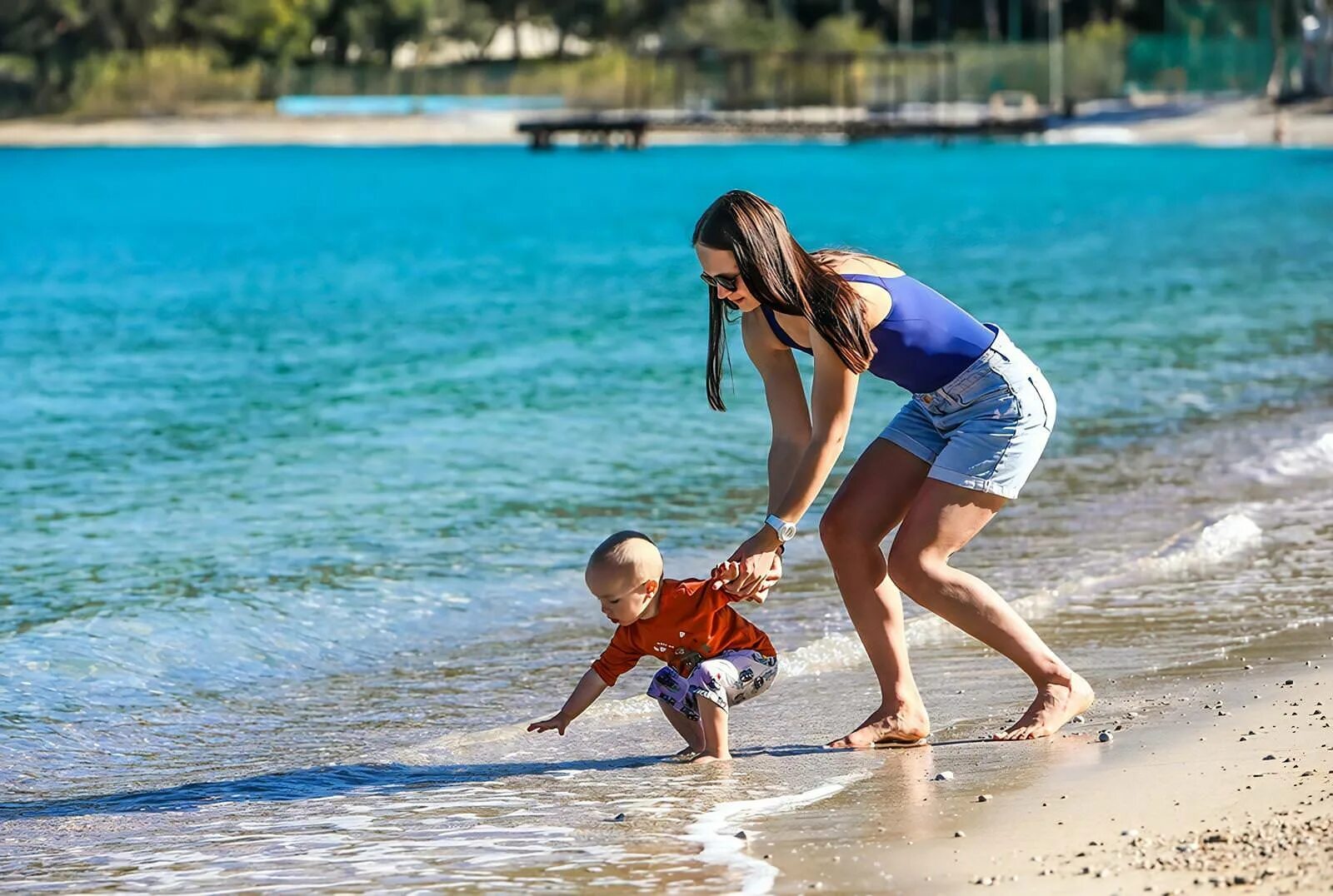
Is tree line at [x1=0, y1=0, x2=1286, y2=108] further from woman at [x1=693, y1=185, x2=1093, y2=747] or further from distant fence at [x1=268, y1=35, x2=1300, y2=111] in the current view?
woman at [x1=693, y1=185, x2=1093, y2=747]

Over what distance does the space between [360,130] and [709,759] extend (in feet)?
293

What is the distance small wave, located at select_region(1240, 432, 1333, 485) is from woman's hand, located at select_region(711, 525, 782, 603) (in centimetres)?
594

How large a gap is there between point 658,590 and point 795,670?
167 cm

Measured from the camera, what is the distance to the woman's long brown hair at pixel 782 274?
450cm

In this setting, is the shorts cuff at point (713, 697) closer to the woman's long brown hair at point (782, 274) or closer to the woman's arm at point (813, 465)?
the woman's arm at point (813, 465)

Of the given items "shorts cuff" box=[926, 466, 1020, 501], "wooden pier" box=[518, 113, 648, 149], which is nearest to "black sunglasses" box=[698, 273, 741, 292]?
"shorts cuff" box=[926, 466, 1020, 501]

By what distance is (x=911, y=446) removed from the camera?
5105mm

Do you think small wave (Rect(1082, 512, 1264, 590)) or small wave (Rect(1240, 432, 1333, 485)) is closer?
small wave (Rect(1082, 512, 1264, 590))

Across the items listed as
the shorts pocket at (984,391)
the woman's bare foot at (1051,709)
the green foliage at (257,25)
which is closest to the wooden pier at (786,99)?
the green foliage at (257,25)

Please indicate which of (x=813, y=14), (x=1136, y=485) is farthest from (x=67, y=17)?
(x=1136, y=485)

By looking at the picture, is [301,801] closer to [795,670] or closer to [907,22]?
[795,670]

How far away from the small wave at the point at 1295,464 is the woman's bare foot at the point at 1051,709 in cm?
508

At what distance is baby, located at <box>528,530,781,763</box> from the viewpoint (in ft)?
16.2

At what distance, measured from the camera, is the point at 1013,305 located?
21.9 m
